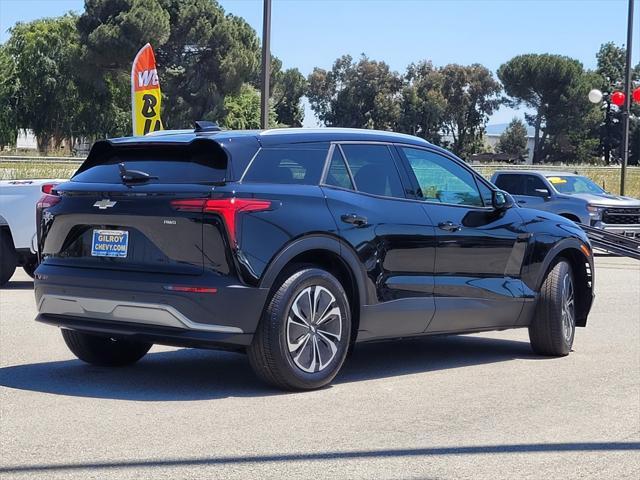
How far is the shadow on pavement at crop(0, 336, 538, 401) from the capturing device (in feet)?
23.5

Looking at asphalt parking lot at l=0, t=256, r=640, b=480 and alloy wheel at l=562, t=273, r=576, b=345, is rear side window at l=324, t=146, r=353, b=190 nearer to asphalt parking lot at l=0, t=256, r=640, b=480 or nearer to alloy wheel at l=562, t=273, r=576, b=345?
asphalt parking lot at l=0, t=256, r=640, b=480

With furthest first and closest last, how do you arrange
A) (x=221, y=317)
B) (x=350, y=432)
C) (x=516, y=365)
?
(x=516, y=365), (x=221, y=317), (x=350, y=432)

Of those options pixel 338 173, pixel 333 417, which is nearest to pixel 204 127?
pixel 338 173

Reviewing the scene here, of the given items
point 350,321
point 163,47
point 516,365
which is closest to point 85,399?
point 350,321

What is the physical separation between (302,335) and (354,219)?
2.94 feet

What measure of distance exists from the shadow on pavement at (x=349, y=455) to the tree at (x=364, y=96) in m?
92.2

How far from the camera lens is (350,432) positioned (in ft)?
19.8

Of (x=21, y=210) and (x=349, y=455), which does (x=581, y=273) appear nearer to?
(x=349, y=455)

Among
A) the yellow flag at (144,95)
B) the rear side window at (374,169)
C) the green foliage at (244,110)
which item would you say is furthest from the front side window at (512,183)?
the green foliage at (244,110)

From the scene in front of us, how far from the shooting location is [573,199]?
949 inches

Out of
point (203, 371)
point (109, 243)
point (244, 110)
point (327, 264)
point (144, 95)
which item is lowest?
point (203, 371)

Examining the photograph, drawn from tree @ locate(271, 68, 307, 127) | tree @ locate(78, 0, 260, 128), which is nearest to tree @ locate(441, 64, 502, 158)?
tree @ locate(271, 68, 307, 127)

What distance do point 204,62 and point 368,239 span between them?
68.0m

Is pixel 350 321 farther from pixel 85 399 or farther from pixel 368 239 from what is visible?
pixel 85 399
